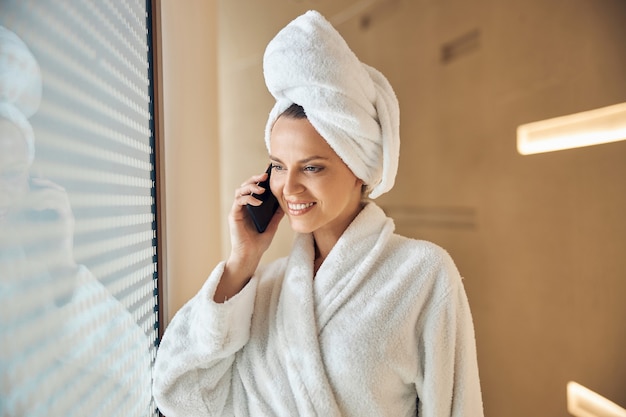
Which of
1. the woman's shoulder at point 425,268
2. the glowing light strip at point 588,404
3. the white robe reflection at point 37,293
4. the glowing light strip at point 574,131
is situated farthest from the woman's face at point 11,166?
the glowing light strip at point 588,404

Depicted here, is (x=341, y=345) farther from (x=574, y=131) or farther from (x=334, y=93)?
(x=574, y=131)

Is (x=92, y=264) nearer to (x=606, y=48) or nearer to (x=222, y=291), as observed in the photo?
(x=222, y=291)

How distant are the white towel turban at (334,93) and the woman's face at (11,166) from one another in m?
0.40

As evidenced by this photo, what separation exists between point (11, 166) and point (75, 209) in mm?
123

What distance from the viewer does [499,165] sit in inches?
40.6

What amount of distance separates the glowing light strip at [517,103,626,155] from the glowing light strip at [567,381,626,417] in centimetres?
55

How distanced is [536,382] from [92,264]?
1011 millimetres

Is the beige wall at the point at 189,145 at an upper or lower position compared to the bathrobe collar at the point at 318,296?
upper

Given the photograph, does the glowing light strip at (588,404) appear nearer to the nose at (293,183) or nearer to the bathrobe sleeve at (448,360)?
the bathrobe sleeve at (448,360)

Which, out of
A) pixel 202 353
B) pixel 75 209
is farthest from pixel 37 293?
pixel 202 353

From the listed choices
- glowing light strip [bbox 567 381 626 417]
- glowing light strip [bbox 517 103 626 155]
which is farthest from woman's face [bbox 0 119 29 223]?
glowing light strip [bbox 567 381 626 417]

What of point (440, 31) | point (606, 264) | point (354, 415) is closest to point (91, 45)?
point (354, 415)

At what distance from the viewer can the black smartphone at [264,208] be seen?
792 mm

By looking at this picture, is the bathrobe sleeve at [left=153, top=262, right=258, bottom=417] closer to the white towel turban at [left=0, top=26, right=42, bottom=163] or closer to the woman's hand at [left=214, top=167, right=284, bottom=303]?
the woman's hand at [left=214, top=167, right=284, bottom=303]
